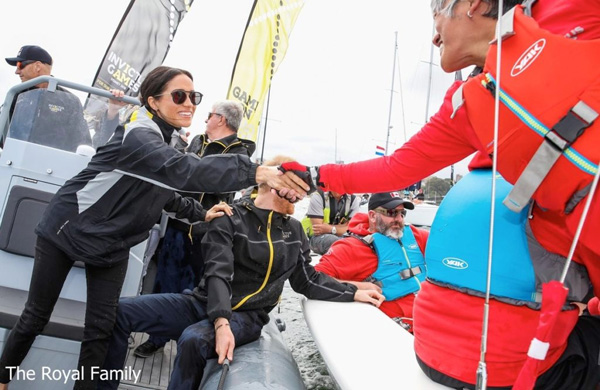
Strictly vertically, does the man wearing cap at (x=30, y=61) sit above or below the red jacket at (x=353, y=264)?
above

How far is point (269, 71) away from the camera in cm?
766

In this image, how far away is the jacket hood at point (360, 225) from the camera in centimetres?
377

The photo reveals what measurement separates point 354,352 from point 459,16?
5.19 ft

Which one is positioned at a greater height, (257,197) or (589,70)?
(589,70)

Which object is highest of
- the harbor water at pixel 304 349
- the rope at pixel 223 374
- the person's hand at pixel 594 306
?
the person's hand at pixel 594 306

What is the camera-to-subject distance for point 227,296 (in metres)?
2.38

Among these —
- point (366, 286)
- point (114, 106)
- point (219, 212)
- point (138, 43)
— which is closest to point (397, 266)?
point (366, 286)

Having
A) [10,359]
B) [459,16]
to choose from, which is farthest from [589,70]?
[10,359]

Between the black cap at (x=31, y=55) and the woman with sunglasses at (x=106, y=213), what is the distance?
2049mm

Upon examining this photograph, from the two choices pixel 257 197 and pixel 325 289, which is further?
pixel 325 289

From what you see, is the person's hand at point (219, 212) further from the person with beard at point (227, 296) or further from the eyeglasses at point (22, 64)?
the eyeglasses at point (22, 64)

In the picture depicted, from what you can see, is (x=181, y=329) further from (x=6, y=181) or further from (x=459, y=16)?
(x=459, y=16)

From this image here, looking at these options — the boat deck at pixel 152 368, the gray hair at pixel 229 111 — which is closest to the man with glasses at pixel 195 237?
the gray hair at pixel 229 111

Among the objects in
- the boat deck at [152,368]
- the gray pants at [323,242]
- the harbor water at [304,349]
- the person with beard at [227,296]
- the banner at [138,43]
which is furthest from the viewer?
the banner at [138,43]
